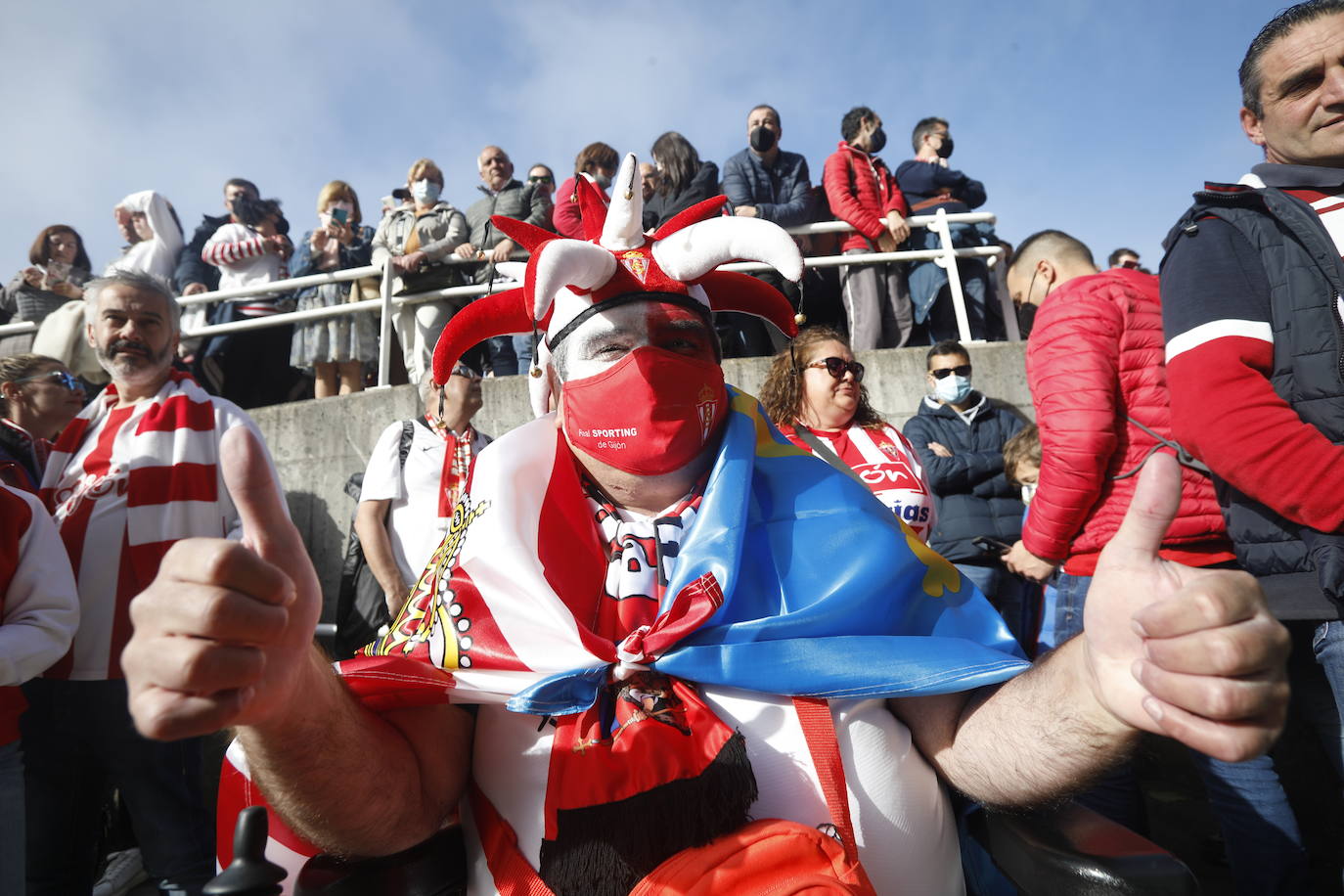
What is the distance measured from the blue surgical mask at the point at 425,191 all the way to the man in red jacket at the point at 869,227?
3.02 metres

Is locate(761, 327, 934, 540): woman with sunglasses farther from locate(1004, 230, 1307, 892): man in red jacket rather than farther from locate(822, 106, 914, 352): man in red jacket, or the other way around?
locate(822, 106, 914, 352): man in red jacket

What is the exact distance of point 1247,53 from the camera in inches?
77.9

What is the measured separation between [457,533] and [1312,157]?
2.20 meters

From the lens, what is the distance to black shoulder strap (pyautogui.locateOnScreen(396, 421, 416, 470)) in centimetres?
376

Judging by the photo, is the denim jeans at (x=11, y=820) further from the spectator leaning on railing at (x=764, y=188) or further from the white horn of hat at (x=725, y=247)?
the spectator leaning on railing at (x=764, y=188)

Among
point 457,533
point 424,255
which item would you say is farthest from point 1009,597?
point 424,255

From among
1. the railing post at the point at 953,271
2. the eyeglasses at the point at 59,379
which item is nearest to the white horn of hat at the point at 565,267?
the eyeglasses at the point at 59,379

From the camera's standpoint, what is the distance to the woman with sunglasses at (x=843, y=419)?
3.11 meters

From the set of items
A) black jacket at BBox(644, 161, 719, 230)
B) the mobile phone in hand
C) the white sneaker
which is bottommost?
the white sneaker

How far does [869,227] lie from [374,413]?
3.72 m

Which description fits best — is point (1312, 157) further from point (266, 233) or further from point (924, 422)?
point (266, 233)

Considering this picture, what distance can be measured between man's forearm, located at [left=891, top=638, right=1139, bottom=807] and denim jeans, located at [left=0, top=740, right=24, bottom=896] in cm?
234

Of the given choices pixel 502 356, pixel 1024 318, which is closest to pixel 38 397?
pixel 502 356

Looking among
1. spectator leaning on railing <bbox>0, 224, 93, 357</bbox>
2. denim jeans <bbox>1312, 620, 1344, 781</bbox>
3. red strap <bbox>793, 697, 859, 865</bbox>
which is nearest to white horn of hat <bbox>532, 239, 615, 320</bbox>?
red strap <bbox>793, 697, 859, 865</bbox>
